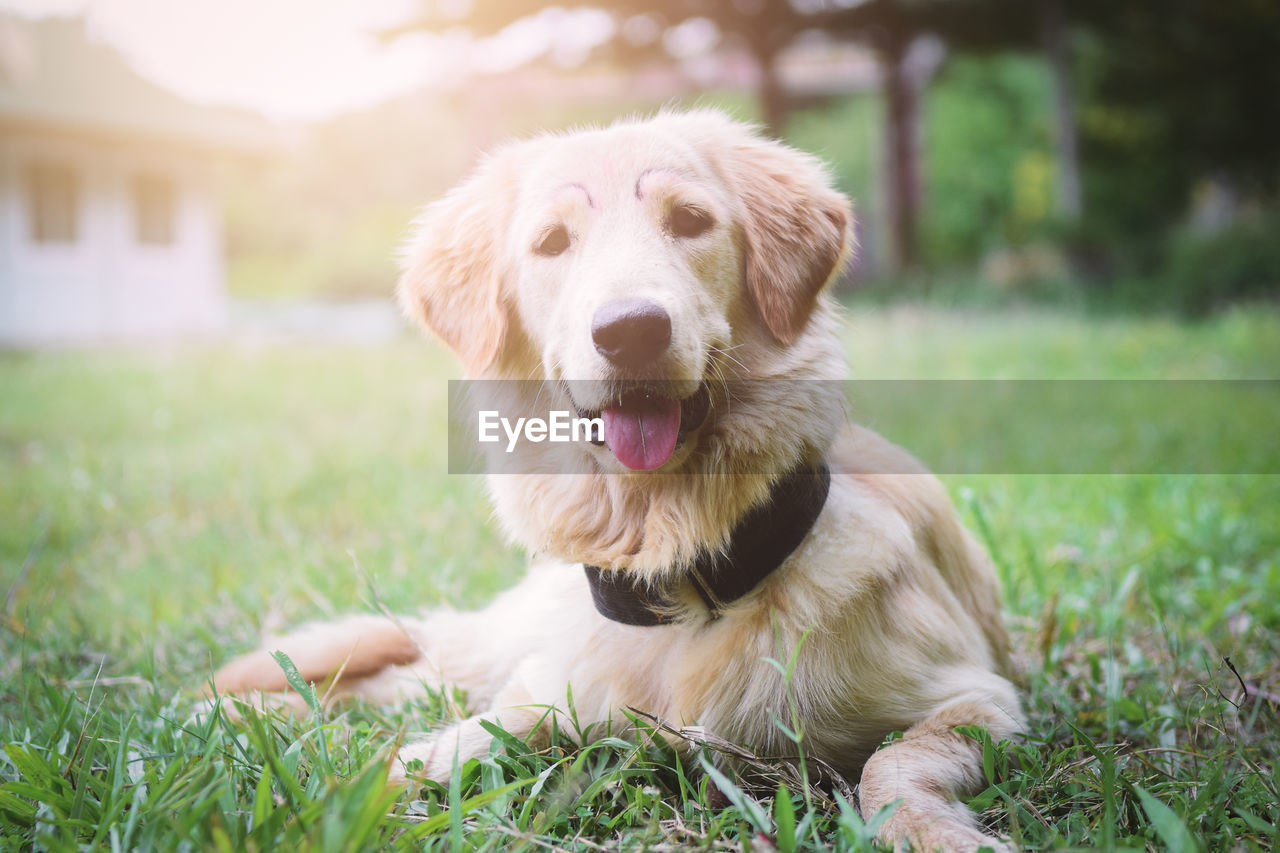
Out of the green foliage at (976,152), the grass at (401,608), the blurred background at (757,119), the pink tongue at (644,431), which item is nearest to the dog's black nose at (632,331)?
the pink tongue at (644,431)

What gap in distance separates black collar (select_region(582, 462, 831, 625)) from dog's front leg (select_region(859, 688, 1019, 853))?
1.44 feet

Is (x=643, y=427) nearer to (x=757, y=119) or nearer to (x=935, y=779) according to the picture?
(x=935, y=779)

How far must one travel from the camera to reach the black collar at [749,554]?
1964 millimetres

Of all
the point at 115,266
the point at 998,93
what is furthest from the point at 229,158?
the point at 998,93

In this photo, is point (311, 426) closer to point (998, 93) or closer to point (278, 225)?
point (278, 225)

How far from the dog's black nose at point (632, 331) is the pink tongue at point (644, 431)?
0.14 m

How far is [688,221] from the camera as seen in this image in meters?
2.14

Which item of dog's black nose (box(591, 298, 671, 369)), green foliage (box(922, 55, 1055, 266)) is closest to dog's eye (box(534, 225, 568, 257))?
dog's black nose (box(591, 298, 671, 369))

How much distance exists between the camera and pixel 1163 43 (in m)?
16.7

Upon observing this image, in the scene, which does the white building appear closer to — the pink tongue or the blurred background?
the blurred background

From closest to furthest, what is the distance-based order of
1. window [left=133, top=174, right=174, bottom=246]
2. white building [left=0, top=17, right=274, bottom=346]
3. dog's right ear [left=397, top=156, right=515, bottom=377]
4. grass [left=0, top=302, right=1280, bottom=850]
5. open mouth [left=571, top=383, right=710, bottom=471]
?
grass [left=0, top=302, right=1280, bottom=850], open mouth [left=571, top=383, right=710, bottom=471], dog's right ear [left=397, top=156, right=515, bottom=377], white building [left=0, top=17, right=274, bottom=346], window [left=133, top=174, right=174, bottom=246]

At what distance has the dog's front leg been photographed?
1580 mm

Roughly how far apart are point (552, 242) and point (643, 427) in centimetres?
53

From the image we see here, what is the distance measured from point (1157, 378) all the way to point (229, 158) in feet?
52.8
